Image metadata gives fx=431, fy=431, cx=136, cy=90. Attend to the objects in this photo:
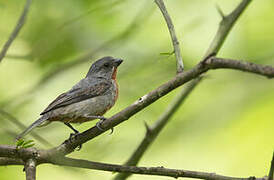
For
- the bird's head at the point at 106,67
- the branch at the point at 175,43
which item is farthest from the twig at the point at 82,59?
the branch at the point at 175,43

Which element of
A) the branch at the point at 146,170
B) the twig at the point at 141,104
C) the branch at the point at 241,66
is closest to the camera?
the branch at the point at 241,66

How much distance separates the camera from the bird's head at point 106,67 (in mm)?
5902

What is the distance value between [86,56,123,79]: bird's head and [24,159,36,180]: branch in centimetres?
258

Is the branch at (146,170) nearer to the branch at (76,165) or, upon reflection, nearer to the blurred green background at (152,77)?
the branch at (76,165)

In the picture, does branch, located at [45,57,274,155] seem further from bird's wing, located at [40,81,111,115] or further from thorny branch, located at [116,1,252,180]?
bird's wing, located at [40,81,111,115]

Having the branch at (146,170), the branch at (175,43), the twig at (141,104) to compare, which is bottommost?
the branch at (146,170)

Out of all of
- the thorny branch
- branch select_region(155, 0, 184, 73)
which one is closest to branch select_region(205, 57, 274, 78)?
branch select_region(155, 0, 184, 73)

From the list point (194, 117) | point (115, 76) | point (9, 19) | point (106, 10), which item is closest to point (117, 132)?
point (115, 76)

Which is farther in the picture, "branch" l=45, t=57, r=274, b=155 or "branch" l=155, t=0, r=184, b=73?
"branch" l=155, t=0, r=184, b=73

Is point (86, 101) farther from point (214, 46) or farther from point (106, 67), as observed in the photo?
point (214, 46)

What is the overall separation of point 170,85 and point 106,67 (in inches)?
125

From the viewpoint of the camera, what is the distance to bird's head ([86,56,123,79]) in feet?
19.4

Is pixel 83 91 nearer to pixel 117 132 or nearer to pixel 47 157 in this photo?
pixel 117 132

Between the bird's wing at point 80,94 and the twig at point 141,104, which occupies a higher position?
the twig at point 141,104
